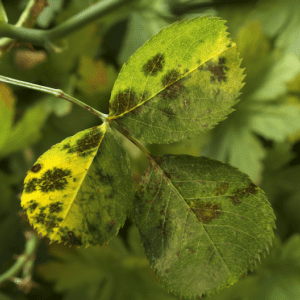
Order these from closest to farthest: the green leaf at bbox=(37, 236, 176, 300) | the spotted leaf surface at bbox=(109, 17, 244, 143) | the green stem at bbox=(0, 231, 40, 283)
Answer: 1. the spotted leaf surface at bbox=(109, 17, 244, 143)
2. the green stem at bbox=(0, 231, 40, 283)
3. the green leaf at bbox=(37, 236, 176, 300)

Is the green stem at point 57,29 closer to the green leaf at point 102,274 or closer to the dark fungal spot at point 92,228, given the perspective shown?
the dark fungal spot at point 92,228

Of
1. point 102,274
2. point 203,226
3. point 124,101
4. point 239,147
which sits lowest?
point 102,274


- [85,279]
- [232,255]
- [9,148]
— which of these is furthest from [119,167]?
[85,279]

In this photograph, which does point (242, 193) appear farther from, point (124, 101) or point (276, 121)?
point (276, 121)

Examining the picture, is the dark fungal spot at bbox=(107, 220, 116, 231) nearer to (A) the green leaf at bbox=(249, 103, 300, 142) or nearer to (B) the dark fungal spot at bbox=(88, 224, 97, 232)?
(B) the dark fungal spot at bbox=(88, 224, 97, 232)

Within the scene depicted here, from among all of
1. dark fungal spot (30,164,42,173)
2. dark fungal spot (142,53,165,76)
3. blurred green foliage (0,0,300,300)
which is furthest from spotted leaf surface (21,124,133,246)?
blurred green foliage (0,0,300,300)

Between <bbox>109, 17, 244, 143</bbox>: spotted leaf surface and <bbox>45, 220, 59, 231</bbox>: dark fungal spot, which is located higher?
<bbox>109, 17, 244, 143</bbox>: spotted leaf surface

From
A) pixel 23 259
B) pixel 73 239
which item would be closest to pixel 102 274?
pixel 23 259

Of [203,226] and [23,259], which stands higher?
[203,226]
